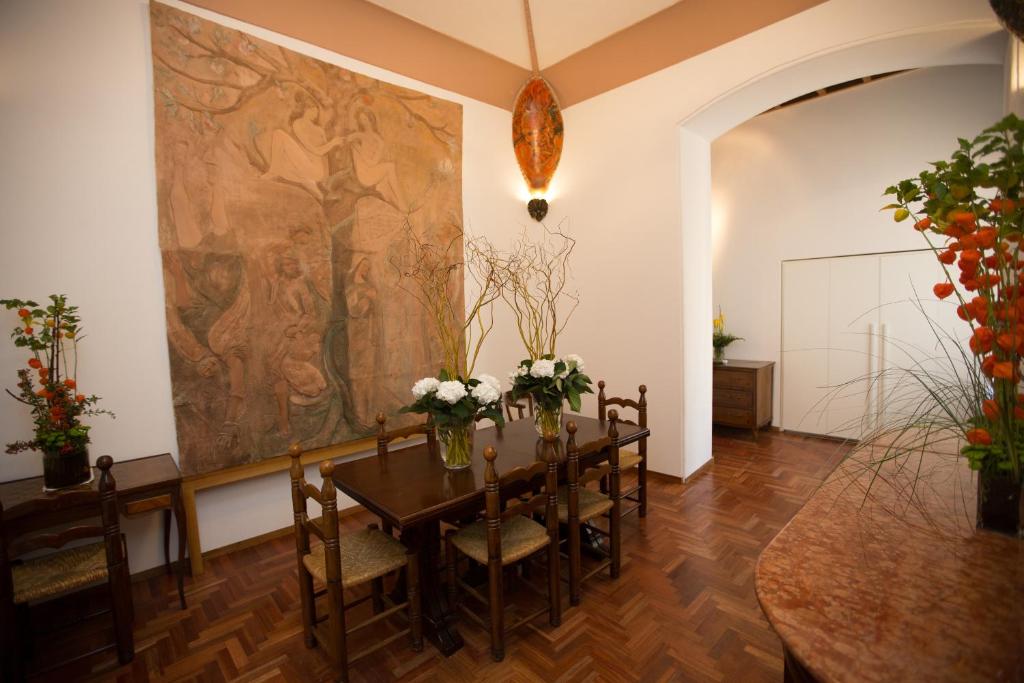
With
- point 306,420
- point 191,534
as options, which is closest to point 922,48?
point 306,420

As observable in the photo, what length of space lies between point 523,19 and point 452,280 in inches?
85.1

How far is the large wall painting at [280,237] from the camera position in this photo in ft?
8.77

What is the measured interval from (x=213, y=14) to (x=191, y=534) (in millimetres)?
3159

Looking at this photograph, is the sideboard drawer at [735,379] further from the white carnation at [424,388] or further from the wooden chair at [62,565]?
the wooden chair at [62,565]

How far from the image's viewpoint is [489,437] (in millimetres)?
2861

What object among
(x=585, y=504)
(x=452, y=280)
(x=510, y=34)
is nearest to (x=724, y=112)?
(x=510, y=34)

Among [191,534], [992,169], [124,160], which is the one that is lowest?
[191,534]

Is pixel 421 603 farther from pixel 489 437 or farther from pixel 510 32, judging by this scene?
pixel 510 32

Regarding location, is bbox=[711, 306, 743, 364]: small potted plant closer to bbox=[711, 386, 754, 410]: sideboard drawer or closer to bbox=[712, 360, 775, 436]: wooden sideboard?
bbox=[712, 360, 775, 436]: wooden sideboard

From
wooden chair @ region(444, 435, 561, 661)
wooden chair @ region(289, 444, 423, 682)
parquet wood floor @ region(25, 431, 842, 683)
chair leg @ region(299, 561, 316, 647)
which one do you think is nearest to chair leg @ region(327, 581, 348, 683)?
wooden chair @ region(289, 444, 423, 682)

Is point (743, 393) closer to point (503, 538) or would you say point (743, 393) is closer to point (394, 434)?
point (503, 538)

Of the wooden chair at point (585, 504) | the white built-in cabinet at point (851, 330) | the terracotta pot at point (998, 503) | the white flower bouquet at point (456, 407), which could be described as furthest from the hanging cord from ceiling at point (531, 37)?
the terracotta pot at point (998, 503)

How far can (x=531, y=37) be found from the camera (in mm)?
3742

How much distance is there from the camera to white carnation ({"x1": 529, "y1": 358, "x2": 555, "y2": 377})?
2.40 m
